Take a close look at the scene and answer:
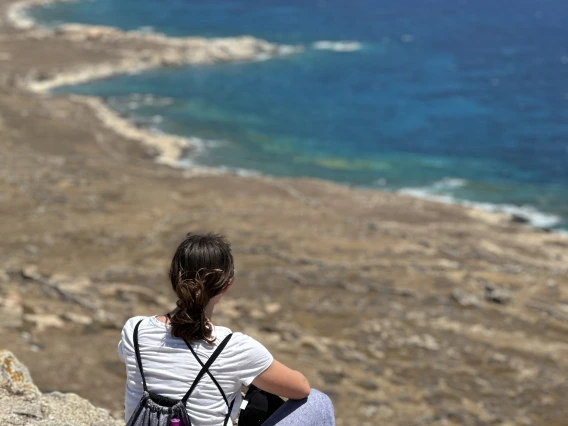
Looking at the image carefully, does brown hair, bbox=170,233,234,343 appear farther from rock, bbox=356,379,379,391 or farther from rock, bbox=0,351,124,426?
rock, bbox=356,379,379,391

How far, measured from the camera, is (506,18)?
111 meters

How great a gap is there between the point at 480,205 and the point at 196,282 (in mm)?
36745

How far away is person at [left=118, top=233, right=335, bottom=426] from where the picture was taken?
441 centimetres

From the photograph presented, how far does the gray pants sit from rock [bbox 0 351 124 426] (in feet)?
7.40

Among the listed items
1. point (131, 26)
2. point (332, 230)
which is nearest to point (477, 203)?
point (332, 230)

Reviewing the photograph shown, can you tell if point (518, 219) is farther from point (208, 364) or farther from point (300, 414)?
point (208, 364)

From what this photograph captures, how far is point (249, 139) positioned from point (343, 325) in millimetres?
33410

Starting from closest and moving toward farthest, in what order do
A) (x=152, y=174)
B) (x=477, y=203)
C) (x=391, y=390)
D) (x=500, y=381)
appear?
(x=391, y=390)
(x=500, y=381)
(x=152, y=174)
(x=477, y=203)

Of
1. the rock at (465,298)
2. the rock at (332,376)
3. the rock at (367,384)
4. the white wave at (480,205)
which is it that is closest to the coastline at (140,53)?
the white wave at (480,205)

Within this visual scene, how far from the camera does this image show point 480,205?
3934cm

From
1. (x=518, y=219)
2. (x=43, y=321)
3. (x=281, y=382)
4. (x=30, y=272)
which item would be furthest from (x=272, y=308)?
(x=518, y=219)

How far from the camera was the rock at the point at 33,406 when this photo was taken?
6203mm

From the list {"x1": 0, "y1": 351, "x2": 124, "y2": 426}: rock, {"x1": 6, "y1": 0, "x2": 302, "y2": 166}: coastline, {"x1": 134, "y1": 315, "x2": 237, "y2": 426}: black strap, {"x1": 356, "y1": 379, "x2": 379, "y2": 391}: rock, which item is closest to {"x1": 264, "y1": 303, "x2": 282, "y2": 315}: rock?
{"x1": 356, "y1": 379, "x2": 379, "y2": 391}: rock

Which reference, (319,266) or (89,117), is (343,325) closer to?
(319,266)
